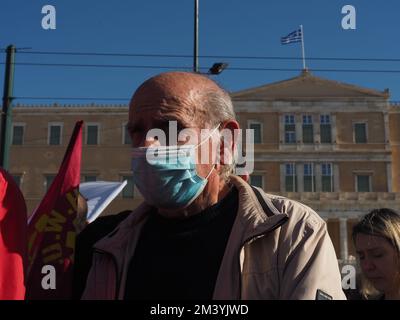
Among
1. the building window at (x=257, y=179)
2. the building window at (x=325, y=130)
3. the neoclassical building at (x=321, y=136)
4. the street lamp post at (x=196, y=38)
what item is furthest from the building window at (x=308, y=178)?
the street lamp post at (x=196, y=38)

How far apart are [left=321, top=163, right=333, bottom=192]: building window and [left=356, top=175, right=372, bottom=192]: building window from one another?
5.56 ft

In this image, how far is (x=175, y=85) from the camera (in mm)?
2186

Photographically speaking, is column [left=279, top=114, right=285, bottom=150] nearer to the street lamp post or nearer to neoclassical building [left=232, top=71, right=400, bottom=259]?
neoclassical building [left=232, top=71, right=400, bottom=259]

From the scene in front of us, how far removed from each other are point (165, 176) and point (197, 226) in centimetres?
25

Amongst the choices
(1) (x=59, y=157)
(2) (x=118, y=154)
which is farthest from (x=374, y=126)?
(1) (x=59, y=157)

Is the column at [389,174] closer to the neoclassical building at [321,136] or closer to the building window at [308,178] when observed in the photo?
the neoclassical building at [321,136]

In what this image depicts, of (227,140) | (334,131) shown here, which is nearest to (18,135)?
(334,131)

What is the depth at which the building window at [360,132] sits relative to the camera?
3394 cm

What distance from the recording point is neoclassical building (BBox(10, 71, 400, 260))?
33.0m

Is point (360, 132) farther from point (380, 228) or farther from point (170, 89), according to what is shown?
point (170, 89)

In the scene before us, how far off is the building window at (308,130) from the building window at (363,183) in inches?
152

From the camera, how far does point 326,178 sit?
33.1 metres
